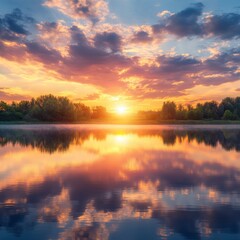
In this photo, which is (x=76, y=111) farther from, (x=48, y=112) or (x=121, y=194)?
(x=121, y=194)

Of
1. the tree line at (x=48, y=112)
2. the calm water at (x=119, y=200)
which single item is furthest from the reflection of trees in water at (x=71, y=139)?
the tree line at (x=48, y=112)

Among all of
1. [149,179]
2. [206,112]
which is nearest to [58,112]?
[206,112]

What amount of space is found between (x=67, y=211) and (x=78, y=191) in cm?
312

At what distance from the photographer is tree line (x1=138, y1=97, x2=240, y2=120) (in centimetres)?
16312

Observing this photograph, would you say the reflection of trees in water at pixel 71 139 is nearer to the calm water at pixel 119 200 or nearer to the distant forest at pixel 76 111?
the calm water at pixel 119 200

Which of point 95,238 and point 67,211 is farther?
point 67,211

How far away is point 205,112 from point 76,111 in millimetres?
76200

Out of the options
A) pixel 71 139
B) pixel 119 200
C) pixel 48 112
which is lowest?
pixel 119 200

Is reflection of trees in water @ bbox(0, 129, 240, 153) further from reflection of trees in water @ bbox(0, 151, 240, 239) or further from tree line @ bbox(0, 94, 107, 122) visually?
tree line @ bbox(0, 94, 107, 122)

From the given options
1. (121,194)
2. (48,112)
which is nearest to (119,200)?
(121,194)

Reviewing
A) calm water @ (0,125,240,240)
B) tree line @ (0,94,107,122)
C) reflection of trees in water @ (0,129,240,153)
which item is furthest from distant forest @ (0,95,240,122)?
calm water @ (0,125,240,240)

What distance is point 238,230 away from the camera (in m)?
9.38

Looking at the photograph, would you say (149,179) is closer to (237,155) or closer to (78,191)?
(78,191)

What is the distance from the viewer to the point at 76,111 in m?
154
